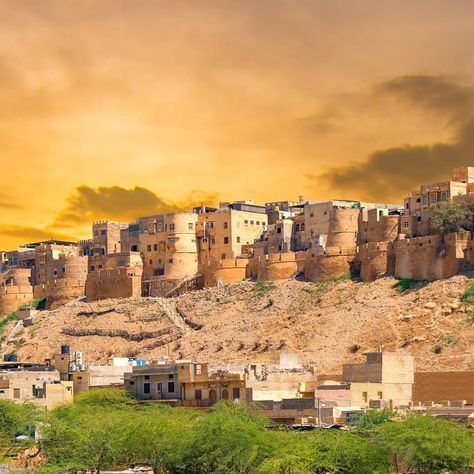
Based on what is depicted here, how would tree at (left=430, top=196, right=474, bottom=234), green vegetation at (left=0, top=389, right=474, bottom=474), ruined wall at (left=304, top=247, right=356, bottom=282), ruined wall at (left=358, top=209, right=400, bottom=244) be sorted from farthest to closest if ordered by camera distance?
ruined wall at (left=304, top=247, right=356, bottom=282), ruined wall at (left=358, top=209, right=400, bottom=244), tree at (left=430, top=196, right=474, bottom=234), green vegetation at (left=0, top=389, right=474, bottom=474)

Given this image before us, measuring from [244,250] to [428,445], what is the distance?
2603 inches

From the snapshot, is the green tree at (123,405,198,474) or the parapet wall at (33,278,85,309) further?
the parapet wall at (33,278,85,309)

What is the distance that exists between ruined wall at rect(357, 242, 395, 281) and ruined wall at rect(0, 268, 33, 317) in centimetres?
3692

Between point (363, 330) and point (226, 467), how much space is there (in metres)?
39.7

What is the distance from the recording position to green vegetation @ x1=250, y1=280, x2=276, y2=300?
12962 centimetres

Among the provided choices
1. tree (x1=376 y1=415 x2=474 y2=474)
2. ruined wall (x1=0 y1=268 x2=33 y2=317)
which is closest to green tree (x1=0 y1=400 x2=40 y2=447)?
tree (x1=376 y1=415 x2=474 y2=474)

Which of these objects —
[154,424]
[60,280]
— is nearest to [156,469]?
[154,424]

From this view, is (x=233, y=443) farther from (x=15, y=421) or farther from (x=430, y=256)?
(x=430, y=256)

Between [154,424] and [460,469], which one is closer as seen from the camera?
[460,469]

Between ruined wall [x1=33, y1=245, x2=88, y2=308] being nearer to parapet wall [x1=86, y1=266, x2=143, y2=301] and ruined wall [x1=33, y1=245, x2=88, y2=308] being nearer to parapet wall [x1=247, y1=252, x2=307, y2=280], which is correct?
parapet wall [x1=86, y1=266, x2=143, y2=301]

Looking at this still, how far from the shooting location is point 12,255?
160 metres

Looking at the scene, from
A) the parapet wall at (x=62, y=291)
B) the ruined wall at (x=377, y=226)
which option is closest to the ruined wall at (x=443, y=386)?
the ruined wall at (x=377, y=226)

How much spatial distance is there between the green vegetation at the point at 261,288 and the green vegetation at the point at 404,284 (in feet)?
38.1

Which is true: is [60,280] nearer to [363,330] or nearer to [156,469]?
[363,330]
